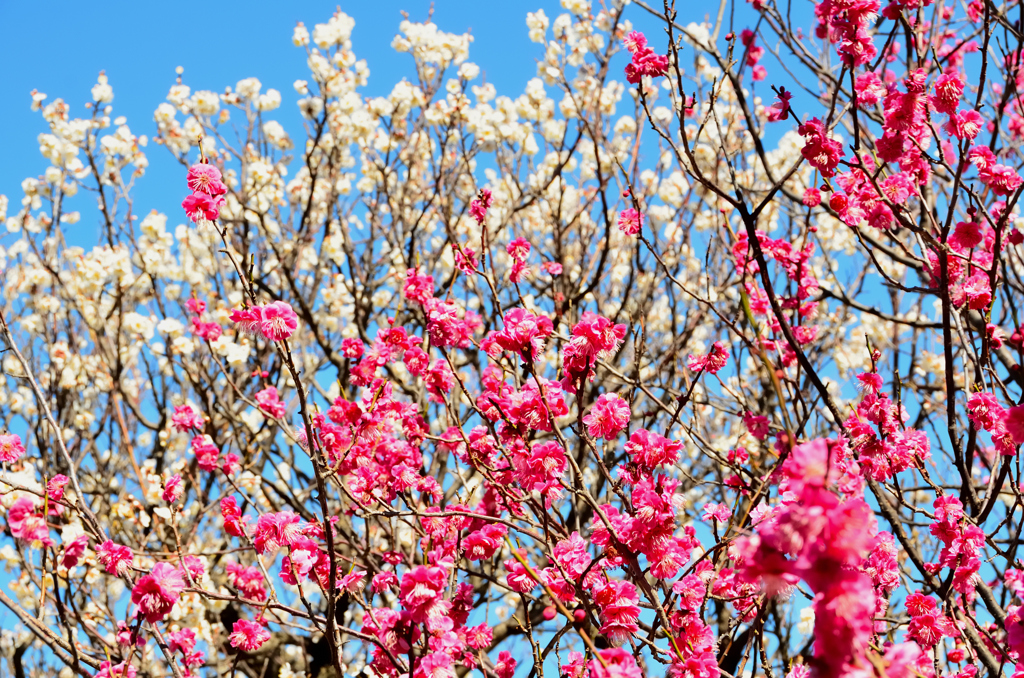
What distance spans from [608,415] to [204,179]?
1.50 m

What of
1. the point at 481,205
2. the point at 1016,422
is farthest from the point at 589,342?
the point at 481,205

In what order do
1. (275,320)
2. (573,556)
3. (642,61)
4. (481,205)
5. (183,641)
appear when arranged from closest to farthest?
(275,320), (573,556), (642,61), (183,641), (481,205)

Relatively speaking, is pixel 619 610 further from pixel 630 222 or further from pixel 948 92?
pixel 948 92

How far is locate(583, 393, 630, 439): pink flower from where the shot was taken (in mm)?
2619

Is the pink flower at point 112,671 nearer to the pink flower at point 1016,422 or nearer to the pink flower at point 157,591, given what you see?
the pink flower at point 157,591

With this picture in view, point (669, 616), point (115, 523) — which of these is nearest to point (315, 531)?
point (669, 616)

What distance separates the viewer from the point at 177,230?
27.2 ft

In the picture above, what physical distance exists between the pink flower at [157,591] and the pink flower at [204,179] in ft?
3.97

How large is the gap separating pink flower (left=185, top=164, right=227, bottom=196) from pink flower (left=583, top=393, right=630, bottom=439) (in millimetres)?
1410

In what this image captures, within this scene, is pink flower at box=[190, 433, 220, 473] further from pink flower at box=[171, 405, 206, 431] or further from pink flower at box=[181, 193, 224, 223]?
pink flower at box=[181, 193, 224, 223]

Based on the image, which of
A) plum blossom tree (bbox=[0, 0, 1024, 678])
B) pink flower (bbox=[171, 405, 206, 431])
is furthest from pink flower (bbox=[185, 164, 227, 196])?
pink flower (bbox=[171, 405, 206, 431])

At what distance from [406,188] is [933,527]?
5739mm

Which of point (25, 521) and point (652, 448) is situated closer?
point (652, 448)

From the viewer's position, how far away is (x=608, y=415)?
104 inches
